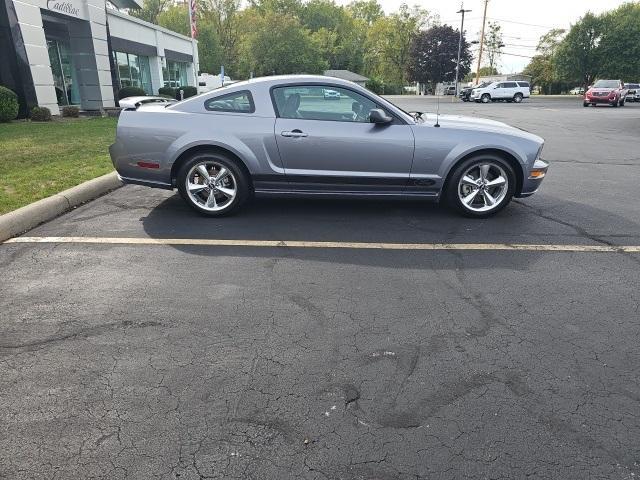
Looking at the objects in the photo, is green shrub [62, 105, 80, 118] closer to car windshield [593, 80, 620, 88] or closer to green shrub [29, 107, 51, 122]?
green shrub [29, 107, 51, 122]

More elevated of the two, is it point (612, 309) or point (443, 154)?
point (443, 154)

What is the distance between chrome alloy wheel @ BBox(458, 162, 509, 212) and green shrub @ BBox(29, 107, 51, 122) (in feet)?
50.0

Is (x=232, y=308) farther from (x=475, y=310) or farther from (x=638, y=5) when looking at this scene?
(x=638, y=5)

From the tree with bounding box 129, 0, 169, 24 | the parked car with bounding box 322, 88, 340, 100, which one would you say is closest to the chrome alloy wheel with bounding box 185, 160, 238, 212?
the parked car with bounding box 322, 88, 340, 100

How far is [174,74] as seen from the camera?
34.7 metres

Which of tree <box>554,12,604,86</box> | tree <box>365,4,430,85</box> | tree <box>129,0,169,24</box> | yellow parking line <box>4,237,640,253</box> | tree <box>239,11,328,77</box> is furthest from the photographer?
tree <box>365,4,430,85</box>

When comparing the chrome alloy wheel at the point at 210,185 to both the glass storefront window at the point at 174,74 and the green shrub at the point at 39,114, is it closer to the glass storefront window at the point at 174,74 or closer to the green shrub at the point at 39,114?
the green shrub at the point at 39,114

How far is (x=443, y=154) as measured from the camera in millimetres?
5359

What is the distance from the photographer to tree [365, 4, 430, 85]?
8912cm

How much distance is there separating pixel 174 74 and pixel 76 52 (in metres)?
14.9

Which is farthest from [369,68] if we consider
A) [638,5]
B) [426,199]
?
[426,199]

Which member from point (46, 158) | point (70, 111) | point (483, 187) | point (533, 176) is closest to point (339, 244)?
point (483, 187)

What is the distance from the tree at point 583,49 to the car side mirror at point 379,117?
64349 millimetres

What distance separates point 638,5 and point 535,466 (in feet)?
266
